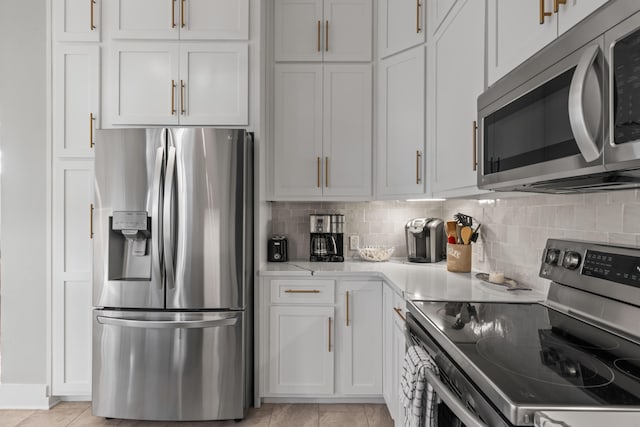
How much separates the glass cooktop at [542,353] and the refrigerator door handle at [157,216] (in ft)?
5.21

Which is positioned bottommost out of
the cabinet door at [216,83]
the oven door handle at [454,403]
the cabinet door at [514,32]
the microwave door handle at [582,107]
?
the oven door handle at [454,403]

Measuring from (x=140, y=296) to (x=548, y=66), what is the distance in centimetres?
229

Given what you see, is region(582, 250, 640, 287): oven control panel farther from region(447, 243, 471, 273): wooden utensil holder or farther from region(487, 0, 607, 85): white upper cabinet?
region(447, 243, 471, 273): wooden utensil holder

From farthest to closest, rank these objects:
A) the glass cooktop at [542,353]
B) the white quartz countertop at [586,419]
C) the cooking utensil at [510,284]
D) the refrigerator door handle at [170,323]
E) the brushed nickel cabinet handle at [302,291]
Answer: the brushed nickel cabinet handle at [302,291] < the refrigerator door handle at [170,323] < the cooking utensil at [510,284] < the glass cooktop at [542,353] < the white quartz countertop at [586,419]

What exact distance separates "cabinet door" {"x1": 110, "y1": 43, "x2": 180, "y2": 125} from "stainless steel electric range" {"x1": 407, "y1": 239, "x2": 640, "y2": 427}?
2056mm

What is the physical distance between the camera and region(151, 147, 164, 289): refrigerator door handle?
7.77 ft

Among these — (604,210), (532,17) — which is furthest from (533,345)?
(532,17)

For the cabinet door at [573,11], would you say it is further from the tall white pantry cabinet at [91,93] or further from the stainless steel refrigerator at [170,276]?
the tall white pantry cabinet at [91,93]

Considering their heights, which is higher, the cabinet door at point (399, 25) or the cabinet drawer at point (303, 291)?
the cabinet door at point (399, 25)

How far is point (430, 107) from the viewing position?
7.73 ft

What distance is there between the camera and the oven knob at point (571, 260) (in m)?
1.37

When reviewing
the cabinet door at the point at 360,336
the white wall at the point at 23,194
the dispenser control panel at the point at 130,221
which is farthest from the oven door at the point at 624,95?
the white wall at the point at 23,194

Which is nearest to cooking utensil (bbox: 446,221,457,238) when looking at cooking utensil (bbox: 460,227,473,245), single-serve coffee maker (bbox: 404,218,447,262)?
cooking utensil (bbox: 460,227,473,245)

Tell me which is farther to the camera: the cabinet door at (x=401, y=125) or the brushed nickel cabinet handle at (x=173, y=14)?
the brushed nickel cabinet handle at (x=173, y=14)
